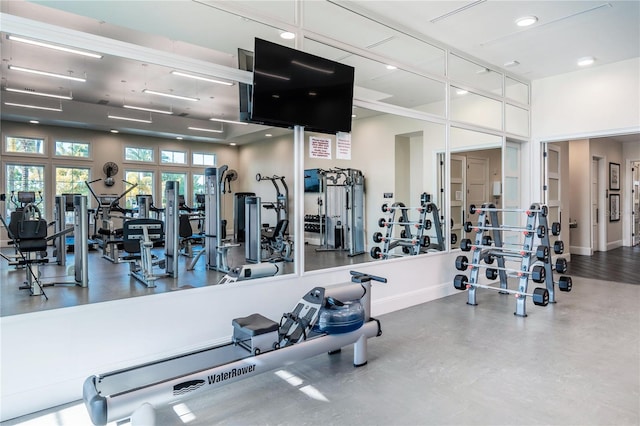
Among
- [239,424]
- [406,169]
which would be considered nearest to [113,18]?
[239,424]

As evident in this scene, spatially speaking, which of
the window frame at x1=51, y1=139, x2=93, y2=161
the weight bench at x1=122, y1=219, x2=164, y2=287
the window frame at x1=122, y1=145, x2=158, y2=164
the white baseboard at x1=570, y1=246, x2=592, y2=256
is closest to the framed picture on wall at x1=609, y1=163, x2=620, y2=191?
the white baseboard at x1=570, y1=246, x2=592, y2=256

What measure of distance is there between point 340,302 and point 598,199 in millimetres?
9448

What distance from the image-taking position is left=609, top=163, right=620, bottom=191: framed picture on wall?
9.64m

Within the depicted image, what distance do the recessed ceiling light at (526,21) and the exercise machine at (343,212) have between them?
13.4 feet

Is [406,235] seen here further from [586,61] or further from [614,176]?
[614,176]

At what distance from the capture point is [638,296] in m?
5.08

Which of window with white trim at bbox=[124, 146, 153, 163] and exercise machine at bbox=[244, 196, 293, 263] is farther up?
window with white trim at bbox=[124, 146, 153, 163]

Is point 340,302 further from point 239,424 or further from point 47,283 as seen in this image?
point 47,283

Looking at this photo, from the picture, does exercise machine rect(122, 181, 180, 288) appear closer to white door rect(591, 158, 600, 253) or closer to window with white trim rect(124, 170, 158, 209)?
window with white trim rect(124, 170, 158, 209)

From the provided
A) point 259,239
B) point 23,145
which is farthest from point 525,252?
point 23,145

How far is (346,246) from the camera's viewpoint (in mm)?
7961

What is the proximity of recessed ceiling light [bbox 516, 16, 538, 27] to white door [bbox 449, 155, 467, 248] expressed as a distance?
2.66 metres

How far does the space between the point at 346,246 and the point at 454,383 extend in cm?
530

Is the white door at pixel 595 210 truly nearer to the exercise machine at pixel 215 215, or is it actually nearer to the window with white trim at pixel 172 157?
the exercise machine at pixel 215 215
